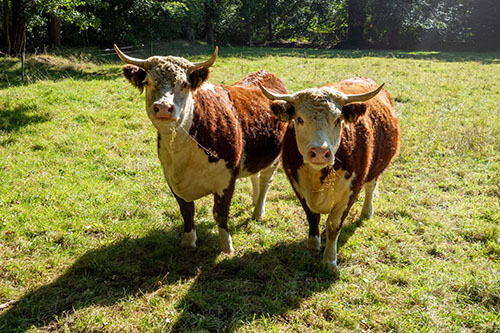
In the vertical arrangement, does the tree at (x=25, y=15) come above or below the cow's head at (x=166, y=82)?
above

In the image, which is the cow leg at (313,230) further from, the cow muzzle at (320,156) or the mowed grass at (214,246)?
the cow muzzle at (320,156)

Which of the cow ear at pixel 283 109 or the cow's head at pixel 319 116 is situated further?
the cow ear at pixel 283 109

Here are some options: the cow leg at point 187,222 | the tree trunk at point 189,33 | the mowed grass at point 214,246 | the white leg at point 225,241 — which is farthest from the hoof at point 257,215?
the tree trunk at point 189,33

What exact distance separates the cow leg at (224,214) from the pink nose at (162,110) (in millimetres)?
1277

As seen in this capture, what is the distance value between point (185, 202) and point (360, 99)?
2.35 m

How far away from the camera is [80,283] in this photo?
402cm

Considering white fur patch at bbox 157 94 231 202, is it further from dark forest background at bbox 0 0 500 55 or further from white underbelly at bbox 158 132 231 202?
dark forest background at bbox 0 0 500 55

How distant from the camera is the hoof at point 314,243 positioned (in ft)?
15.7

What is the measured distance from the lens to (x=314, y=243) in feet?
15.7

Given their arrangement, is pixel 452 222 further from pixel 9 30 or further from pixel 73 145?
pixel 9 30

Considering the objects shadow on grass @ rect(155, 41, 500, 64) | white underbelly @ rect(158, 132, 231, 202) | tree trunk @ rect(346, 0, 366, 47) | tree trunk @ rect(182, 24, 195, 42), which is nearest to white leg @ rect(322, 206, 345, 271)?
white underbelly @ rect(158, 132, 231, 202)

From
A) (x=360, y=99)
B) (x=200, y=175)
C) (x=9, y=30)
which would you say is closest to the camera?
(x=360, y=99)

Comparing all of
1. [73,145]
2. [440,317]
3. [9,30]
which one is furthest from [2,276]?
[9,30]

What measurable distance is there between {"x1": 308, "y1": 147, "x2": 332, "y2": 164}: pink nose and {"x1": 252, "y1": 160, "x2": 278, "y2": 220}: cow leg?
2.07 m
